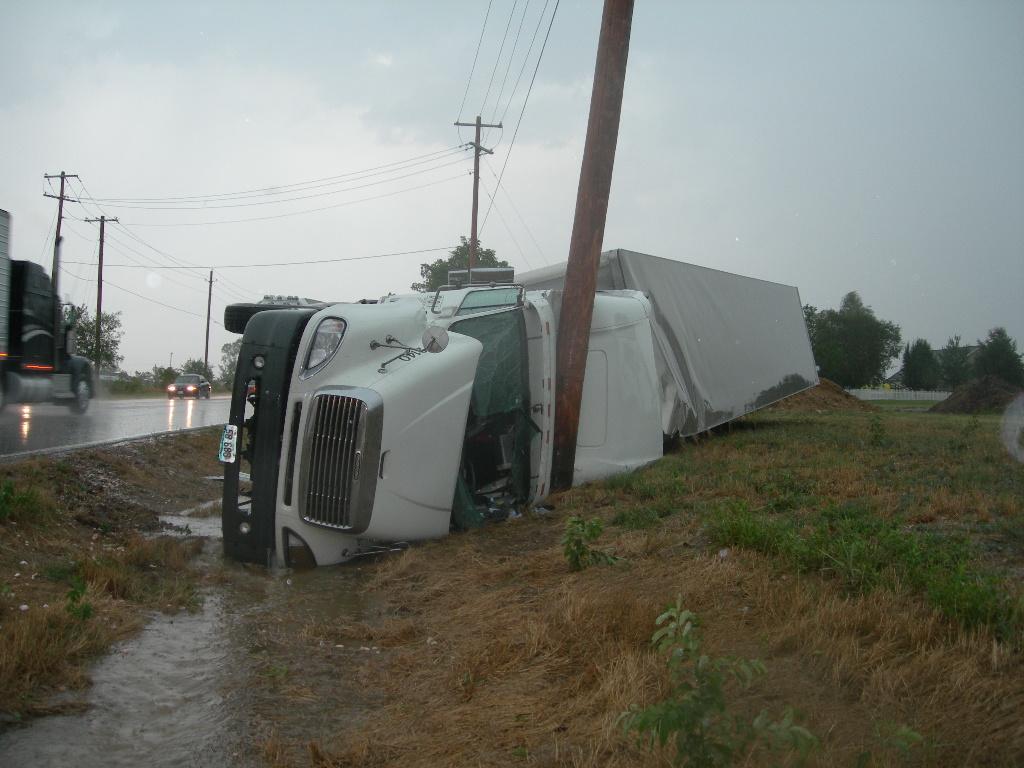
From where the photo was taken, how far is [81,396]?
15477 millimetres

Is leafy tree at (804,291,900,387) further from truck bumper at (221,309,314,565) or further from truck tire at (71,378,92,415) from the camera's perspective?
truck bumper at (221,309,314,565)

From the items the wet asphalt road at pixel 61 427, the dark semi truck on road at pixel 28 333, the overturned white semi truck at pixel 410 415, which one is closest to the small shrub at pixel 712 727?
the overturned white semi truck at pixel 410 415

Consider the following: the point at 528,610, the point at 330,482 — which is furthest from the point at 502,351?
the point at 528,610

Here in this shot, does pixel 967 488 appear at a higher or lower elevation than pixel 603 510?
higher

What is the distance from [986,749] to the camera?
2.29 metres

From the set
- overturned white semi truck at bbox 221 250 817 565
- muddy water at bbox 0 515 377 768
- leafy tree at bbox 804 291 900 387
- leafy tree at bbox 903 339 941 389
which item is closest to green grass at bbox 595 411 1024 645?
overturned white semi truck at bbox 221 250 817 565

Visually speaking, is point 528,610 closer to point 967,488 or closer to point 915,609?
point 915,609

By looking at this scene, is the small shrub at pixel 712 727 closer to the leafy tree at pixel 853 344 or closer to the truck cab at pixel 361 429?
the truck cab at pixel 361 429

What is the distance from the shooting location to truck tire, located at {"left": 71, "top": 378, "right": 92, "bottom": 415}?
50.2ft

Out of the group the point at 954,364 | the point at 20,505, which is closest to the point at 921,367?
the point at 954,364

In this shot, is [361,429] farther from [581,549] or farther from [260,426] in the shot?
[581,549]

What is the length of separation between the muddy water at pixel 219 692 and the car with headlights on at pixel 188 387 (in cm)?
3236

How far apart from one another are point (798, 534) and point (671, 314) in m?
6.33

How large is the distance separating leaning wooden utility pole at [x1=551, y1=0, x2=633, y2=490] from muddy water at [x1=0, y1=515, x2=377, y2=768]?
3.70 m
